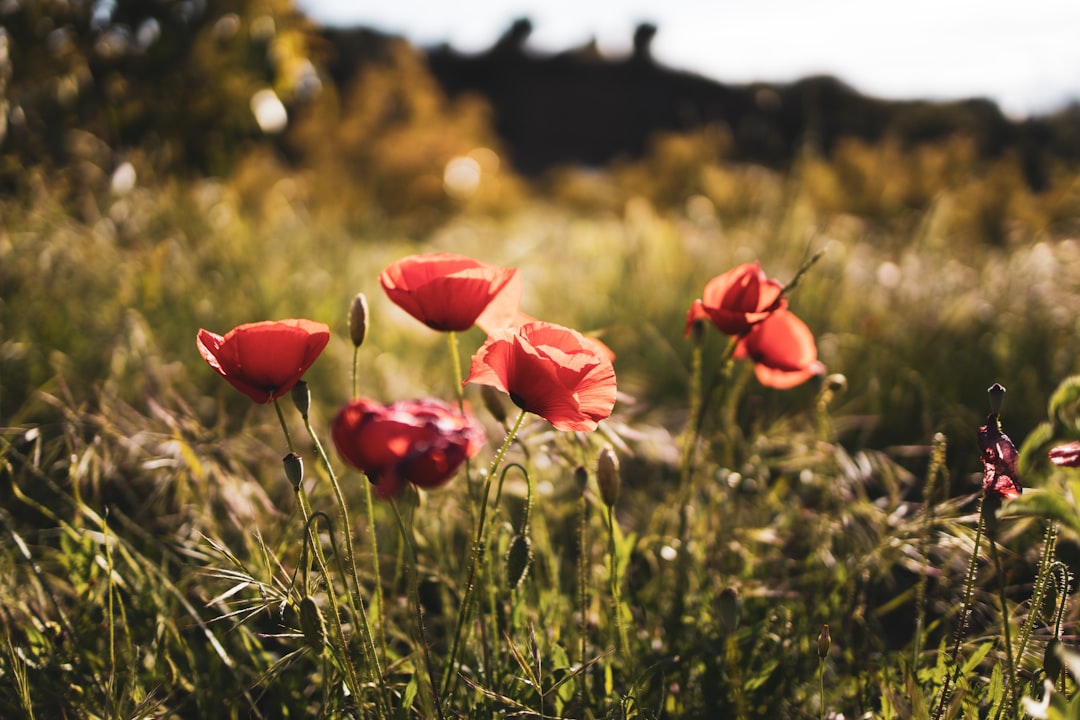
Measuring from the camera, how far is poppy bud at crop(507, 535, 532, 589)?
2.70ft

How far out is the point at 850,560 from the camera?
3.84 ft

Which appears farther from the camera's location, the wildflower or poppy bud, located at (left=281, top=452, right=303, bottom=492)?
the wildflower

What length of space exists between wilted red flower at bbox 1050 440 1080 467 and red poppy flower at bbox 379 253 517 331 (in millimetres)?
576

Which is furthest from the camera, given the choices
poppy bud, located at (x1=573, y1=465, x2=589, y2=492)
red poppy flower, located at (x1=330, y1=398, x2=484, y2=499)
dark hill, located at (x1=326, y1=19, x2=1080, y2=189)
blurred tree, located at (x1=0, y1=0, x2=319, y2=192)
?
dark hill, located at (x1=326, y1=19, x2=1080, y2=189)

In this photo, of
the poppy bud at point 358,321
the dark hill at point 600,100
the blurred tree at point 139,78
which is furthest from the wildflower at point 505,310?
the dark hill at point 600,100

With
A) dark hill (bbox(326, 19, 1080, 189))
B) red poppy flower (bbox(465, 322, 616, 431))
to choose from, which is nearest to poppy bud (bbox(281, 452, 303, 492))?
red poppy flower (bbox(465, 322, 616, 431))

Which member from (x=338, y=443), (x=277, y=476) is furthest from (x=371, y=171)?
(x=338, y=443)

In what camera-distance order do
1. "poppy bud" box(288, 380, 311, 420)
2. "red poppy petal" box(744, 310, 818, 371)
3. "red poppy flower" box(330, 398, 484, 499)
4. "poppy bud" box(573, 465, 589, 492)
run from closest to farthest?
1. "red poppy flower" box(330, 398, 484, 499)
2. "poppy bud" box(288, 380, 311, 420)
3. "poppy bud" box(573, 465, 589, 492)
4. "red poppy petal" box(744, 310, 818, 371)

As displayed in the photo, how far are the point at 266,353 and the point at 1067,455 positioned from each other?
2.52 ft

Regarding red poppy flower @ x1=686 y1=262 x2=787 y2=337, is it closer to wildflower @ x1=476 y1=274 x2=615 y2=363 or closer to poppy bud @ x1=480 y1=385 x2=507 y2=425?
wildflower @ x1=476 y1=274 x2=615 y2=363

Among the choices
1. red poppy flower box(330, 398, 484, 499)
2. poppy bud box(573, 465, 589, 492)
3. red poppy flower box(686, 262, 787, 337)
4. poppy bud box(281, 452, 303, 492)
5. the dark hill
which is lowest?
the dark hill

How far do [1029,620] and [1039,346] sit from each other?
6.07 feet

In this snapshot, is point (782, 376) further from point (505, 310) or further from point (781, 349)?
point (505, 310)

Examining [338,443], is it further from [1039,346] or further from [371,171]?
[371,171]
